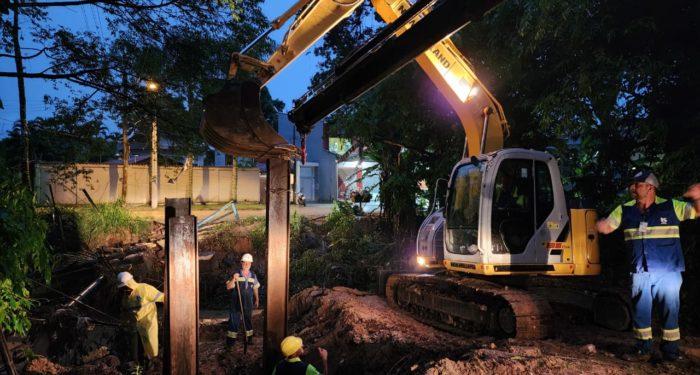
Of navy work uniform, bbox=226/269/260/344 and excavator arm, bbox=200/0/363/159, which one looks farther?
navy work uniform, bbox=226/269/260/344

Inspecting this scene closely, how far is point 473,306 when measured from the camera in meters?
6.45

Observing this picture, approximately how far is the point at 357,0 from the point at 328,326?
513 centimetres

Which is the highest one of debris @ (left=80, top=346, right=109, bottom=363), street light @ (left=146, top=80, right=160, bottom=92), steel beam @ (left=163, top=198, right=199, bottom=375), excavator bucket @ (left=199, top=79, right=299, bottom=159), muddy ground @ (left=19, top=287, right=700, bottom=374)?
street light @ (left=146, top=80, right=160, bottom=92)

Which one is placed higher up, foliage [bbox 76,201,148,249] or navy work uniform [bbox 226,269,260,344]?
foliage [bbox 76,201,148,249]

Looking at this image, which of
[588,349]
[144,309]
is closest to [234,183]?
[144,309]

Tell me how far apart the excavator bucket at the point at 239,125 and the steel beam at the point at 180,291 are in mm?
760

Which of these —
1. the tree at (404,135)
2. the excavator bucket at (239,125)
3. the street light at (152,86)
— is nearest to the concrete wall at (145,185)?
the tree at (404,135)

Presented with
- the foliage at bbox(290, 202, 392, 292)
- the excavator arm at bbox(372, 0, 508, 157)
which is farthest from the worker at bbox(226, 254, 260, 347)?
the foliage at bbox(290, 202, 392, 292)

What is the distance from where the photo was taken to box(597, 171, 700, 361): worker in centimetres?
458

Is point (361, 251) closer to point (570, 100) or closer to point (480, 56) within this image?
point (480, 56)

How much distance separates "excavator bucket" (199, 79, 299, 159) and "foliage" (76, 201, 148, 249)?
11748 mm

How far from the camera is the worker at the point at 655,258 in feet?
15.0

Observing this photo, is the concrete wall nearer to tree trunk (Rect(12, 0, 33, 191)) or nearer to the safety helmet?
tree trunk (Rect(12, 0, 33, 191))

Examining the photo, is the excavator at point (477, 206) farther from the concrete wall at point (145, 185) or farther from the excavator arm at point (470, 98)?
the concrete wall at point (145, 185)
